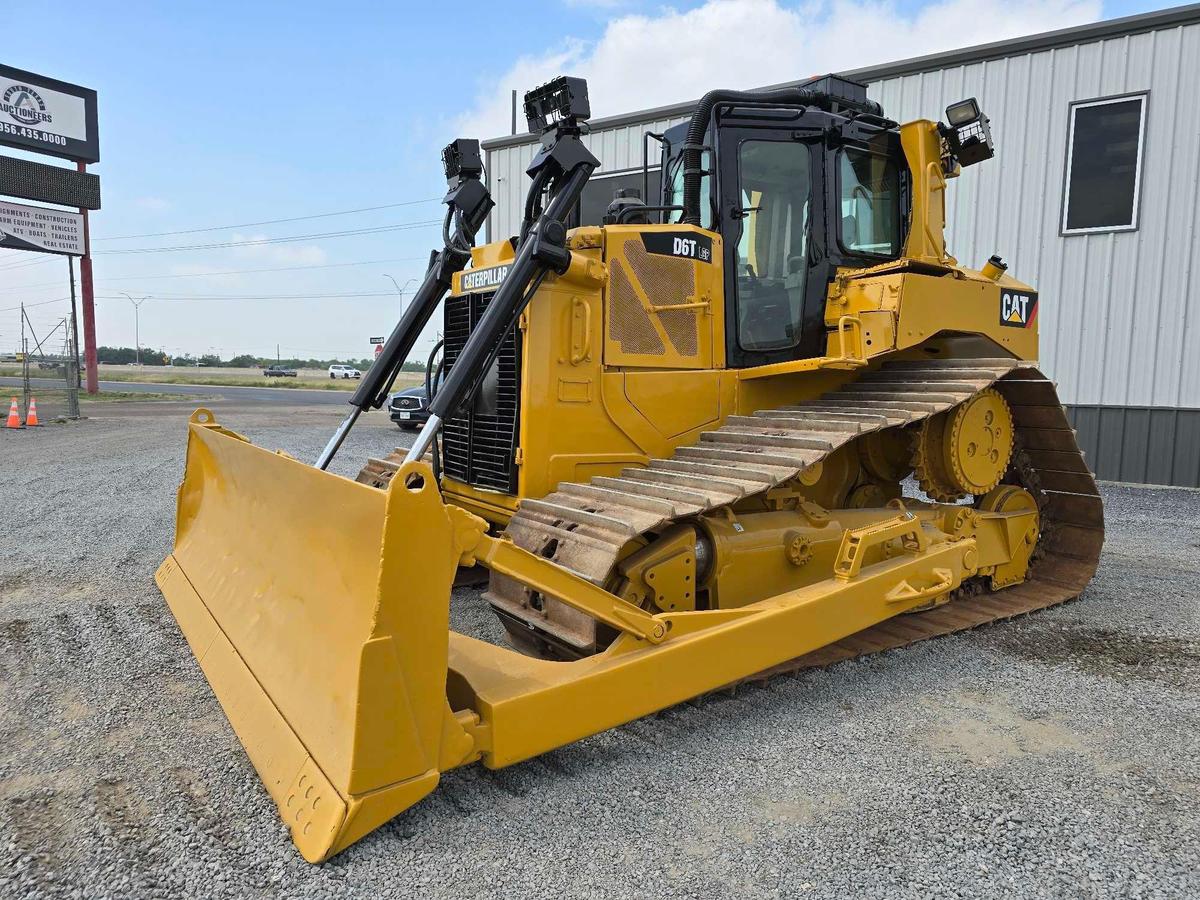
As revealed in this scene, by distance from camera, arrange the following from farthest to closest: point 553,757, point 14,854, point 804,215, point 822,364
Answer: point 804,215 < point 822,364 < point 553,757 < point 14,854

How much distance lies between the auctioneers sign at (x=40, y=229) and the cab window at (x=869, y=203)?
2140cm

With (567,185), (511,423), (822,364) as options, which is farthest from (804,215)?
(511,423)

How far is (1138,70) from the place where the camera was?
31.7ft

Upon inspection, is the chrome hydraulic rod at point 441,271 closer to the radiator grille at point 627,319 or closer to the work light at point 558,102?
the work light at point 558,102

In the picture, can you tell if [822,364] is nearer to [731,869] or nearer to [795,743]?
[795,743]

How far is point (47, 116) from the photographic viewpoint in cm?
2212

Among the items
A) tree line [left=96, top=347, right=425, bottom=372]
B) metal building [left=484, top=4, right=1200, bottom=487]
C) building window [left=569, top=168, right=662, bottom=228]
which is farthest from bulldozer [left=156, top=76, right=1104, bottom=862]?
tree line [left=96, top=347, right=425, bottom=372]

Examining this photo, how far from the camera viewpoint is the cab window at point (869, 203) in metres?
4.86

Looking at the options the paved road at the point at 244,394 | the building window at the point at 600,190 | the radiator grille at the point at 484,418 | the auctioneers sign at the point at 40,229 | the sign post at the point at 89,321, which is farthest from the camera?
the paved road at the point at 244,394

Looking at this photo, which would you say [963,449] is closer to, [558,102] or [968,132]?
[968,132]

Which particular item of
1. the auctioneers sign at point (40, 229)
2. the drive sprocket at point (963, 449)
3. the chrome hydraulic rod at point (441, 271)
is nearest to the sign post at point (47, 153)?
the auctioneers sign at point (40, 229)

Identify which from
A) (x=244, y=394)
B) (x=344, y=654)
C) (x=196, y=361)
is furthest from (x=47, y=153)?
(x=196, y=361)

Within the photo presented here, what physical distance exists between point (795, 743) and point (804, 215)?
2.99 m

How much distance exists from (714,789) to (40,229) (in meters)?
23.3
